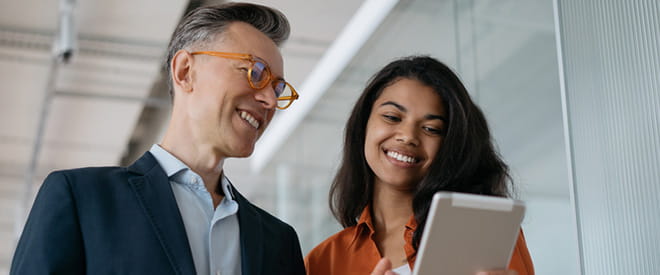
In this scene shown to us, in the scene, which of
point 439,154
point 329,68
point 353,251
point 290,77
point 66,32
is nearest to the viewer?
point 439,154

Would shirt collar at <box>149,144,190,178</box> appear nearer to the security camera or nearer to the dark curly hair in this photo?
the dark curly hair

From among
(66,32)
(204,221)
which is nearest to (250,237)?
(204,221)

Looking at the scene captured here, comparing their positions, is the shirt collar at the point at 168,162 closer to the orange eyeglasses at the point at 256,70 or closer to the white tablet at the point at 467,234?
the orange eyeglasses at the point at 256,70

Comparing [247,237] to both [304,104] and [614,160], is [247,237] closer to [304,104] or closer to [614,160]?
[614,160]

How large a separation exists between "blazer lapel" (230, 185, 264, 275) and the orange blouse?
33 centimetres

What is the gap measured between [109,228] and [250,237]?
408mm

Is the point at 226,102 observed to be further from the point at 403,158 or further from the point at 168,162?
the point at 403,158

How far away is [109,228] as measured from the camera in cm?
183

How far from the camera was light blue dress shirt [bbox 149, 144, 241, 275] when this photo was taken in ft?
6.43

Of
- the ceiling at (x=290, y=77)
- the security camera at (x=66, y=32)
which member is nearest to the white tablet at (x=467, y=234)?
the ceiling at (x=290, y=77)

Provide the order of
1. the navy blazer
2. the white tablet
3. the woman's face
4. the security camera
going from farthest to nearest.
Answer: the security camera < the woman's face < the navy blazer < the white tablet

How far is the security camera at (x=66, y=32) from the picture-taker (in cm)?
571

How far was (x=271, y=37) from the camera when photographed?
7.55 feet

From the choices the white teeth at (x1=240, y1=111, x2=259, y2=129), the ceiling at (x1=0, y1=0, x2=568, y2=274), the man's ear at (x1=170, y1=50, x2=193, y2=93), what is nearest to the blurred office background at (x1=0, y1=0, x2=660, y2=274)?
the ceiling at (x1=0, y1=0, x2=568, y2=274)
